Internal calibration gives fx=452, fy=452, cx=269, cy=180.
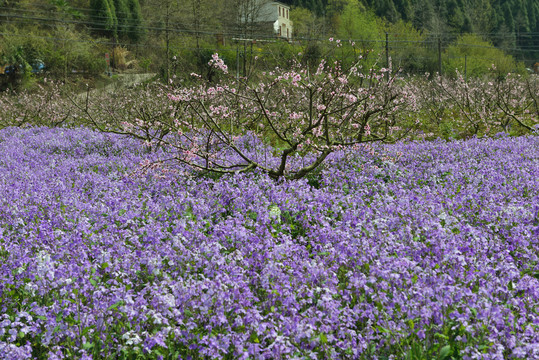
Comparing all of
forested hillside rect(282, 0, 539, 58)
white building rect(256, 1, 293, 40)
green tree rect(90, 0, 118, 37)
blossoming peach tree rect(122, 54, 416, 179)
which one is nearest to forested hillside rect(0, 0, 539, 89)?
green tree rect(90, 0, 118, 37)

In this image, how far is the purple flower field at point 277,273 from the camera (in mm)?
3045

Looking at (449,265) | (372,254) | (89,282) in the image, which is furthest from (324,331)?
(89,282)

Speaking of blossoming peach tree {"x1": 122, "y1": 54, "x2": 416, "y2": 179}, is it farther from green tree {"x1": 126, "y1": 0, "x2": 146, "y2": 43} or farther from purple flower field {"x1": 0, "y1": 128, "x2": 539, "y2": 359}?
green tree {"x1": 126, "y1": 0, "x2": 146, "y2": 43}

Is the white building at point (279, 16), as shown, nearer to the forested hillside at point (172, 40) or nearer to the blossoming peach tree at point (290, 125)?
the forested hillside at point (172, 40)

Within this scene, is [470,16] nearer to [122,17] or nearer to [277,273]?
[122,17]

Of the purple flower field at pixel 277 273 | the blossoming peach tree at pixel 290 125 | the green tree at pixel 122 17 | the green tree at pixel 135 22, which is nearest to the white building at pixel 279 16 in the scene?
the green tree at pixel 135 22

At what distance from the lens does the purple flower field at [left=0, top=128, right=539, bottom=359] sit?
9.99 ft

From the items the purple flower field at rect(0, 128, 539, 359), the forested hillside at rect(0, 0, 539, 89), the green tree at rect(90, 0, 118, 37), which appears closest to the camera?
the purple flower field at rect(0, 128, 539, 359)

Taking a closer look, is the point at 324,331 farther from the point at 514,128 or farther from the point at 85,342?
the point at 514,128

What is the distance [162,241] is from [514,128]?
631 inches

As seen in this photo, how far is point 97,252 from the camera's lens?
4.66 meters

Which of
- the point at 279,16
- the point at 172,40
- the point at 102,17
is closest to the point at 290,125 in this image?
the point at 172,40

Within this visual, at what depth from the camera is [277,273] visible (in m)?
3.76

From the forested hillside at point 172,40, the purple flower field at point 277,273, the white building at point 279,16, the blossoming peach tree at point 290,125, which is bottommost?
Result: the purple flower field at point 277,273
